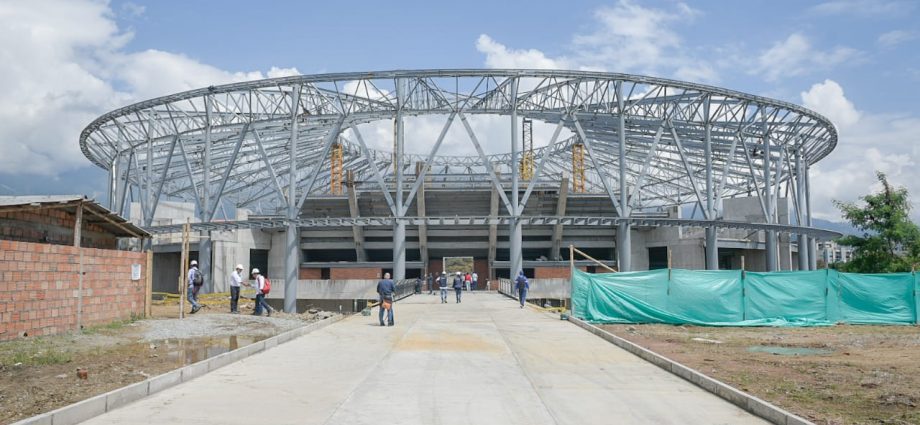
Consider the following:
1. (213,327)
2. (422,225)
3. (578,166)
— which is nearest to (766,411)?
(213,327)

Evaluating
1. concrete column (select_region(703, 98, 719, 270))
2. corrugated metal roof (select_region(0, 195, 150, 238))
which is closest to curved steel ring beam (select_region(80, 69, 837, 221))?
concrete column (select_region(703, 98, 719, 270))

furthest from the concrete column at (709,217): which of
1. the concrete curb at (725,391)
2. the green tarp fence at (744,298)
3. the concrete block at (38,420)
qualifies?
the concrete block at (38,420)

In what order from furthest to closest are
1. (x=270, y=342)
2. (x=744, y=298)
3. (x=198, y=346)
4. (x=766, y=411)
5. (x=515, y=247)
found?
1. (x=515, y=247)
2. (x=744, y=298)
3. (x=270, y=342)
4. (x=198, y=346)
5. (x=766, y=411)

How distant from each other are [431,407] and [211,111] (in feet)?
122

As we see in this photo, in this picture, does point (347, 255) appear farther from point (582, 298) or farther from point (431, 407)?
point (431, 407)

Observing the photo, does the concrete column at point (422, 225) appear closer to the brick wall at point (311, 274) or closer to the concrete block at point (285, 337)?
the brick wall at point (311, 274)

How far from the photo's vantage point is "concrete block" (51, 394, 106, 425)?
697cm

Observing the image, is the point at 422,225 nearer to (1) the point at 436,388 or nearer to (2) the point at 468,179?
(2) the point at 468,179

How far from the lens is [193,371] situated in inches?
405

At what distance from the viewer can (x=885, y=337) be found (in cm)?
1738

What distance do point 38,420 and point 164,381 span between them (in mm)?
2657

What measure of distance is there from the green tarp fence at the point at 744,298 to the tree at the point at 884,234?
14482mm

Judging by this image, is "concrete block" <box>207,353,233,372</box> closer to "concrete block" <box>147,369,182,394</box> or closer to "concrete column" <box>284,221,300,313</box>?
"concrete block" <box>147,369,182,394</box>

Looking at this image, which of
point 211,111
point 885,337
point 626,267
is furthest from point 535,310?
point 211,111
